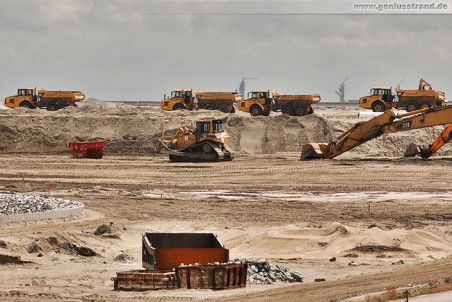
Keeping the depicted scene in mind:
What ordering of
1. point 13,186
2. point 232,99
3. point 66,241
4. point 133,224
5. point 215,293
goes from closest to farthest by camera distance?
point 215,293
point 66,241
point 133,224
point 13,186
point 232,99

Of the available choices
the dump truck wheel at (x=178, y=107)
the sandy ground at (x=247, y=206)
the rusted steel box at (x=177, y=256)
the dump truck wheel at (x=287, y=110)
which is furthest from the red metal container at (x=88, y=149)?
the rusted steel box at (x=177, y=256)

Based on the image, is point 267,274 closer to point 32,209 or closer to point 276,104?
point 32,209

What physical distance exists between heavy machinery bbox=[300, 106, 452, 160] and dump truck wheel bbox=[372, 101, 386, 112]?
910 inches

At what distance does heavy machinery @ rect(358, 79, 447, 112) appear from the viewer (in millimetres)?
70062

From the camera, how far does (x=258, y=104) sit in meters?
68.6

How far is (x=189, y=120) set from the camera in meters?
60.2

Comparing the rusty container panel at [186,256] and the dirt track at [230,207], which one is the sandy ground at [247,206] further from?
the rusty container panel at [186,256]

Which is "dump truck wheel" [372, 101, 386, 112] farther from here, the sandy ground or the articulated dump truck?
the sandy ground

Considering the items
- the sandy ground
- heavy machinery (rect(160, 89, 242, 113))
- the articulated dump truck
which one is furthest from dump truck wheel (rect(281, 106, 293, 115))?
the sandy ground

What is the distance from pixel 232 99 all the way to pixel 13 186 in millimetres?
34675

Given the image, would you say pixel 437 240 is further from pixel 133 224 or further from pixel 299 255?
pixel 133 224

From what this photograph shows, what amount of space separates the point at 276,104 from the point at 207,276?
52.1 meters

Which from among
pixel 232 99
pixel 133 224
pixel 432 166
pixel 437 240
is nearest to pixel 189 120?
pixel 232 99

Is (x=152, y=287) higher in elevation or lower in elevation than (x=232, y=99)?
lower
